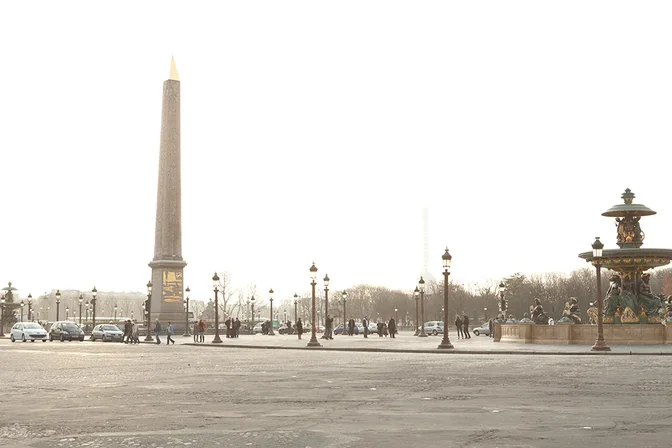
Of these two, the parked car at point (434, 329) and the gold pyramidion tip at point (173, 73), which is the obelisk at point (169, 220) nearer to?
the gold pyramidion tip at point (173, 73)

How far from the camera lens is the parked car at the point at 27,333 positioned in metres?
62.7

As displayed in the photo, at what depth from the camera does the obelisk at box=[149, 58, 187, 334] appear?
63.9 m

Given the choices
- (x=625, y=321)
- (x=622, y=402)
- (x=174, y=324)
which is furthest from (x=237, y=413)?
(x=174, y=324)

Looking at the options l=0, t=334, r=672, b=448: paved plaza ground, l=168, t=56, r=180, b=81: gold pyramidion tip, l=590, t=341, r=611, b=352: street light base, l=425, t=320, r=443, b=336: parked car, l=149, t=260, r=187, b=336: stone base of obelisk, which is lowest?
l=425, t=320, r=443, b=336: parked car

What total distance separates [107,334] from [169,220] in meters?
9.54

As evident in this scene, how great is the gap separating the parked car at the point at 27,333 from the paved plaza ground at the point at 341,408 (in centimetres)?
4157

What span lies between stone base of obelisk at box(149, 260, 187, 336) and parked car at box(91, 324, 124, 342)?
2.97 metres

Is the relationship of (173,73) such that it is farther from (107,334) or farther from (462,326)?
(462,326)

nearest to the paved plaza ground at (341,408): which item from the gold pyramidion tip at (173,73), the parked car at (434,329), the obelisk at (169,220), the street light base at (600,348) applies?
the street light base at (600,348)

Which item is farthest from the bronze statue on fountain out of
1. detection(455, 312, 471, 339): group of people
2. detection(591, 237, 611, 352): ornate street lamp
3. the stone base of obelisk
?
the stone base of obelisk

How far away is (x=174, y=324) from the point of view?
70.2 meters

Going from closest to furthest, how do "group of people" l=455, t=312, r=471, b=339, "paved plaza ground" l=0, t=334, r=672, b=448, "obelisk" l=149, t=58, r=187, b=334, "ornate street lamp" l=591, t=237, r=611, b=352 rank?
"paved plaza ground" l=0, t=334, r=672, b=448 < "ornate street lamp" l=591, t=237, r=611, b=352 < "group of people" l=455, t=312, r=471, b=339 < "obelisk" l=149, t=58, r=187, b=334

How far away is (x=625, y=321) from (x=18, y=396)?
33.0 meters

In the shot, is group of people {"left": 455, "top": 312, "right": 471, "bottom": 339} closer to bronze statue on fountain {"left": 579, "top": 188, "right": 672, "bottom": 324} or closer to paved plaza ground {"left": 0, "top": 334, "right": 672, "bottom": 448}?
bronze statue on fountain {"left": 579, "top": 188, "right": 672, "bottom": 324}
